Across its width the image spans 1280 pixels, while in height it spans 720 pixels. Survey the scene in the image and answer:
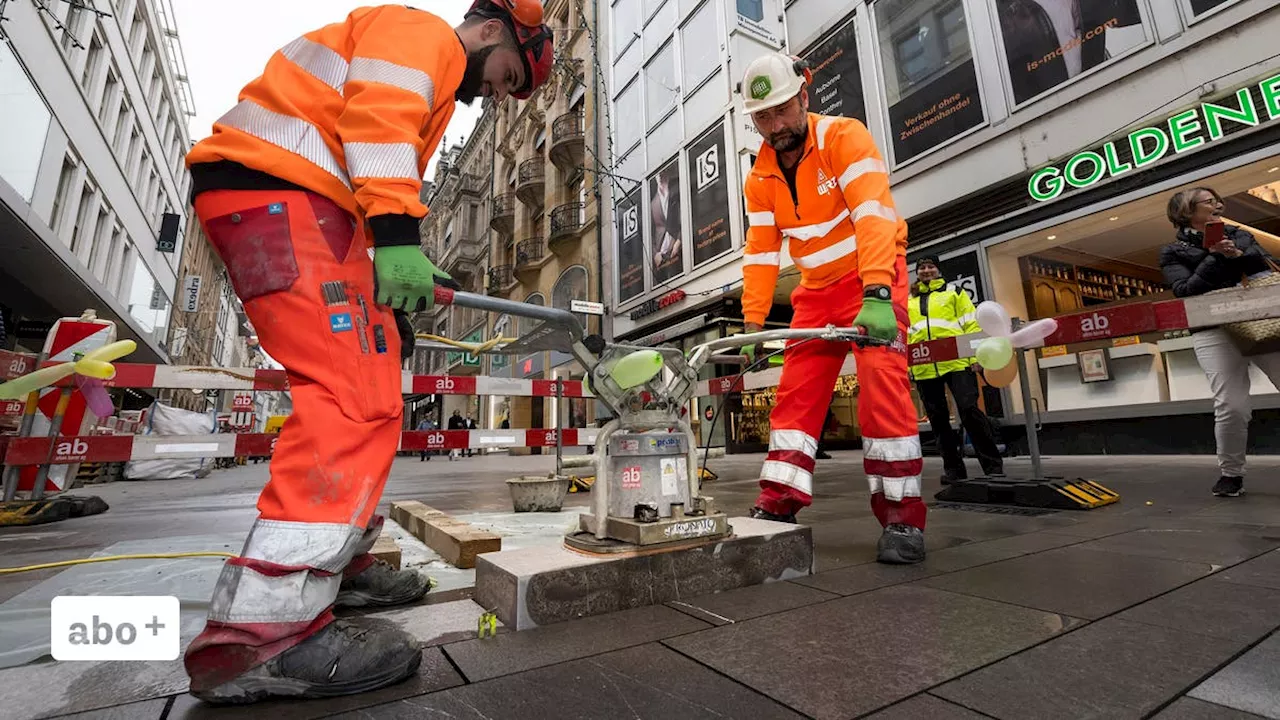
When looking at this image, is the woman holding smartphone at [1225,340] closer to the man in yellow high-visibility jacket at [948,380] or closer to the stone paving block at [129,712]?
the man in yellow high-visibility jacket at [948,380]

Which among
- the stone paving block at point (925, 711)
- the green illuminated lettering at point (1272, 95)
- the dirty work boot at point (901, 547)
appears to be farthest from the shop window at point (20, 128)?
the green illuminated lettering at point (1272, 95)

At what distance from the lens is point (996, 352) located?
10.5ft

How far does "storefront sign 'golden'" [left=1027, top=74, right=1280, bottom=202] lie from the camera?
5.62 m

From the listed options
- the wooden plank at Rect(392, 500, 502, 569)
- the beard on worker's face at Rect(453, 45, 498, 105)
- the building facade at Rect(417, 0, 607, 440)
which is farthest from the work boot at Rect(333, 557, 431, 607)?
the building facade at Rect(417, 0, 607, 440)

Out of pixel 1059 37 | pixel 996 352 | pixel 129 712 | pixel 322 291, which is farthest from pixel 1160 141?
pixel 129 712

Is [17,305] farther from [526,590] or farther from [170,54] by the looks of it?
[526,590]

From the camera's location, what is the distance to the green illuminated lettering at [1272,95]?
547 cm

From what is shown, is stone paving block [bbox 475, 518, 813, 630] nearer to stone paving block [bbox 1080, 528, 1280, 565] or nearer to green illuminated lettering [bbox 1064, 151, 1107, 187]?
stone paving block [bbox 1080, 528, 1280, 565]

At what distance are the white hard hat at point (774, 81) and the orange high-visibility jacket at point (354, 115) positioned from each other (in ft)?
4.87

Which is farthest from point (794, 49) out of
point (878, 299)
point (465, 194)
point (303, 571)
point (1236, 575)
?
point (465, 194)

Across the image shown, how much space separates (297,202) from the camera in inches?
50.4

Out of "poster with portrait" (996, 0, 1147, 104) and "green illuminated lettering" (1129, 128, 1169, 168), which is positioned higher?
"poster with portrait" (996, 0, 1147, 104)

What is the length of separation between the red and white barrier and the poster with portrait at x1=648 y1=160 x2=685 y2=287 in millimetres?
8499

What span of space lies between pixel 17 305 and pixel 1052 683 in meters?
17.7
